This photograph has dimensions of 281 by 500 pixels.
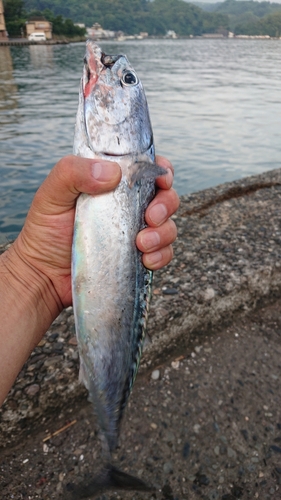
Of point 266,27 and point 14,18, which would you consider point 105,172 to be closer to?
point 14,18

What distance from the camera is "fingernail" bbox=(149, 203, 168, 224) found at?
2.10 meters

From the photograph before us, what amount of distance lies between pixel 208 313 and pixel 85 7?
536ft

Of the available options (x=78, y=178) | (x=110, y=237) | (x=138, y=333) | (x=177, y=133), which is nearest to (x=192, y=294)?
(x=138, y=333)

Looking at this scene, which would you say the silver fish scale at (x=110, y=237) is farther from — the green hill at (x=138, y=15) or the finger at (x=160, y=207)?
the green hill at (x=138, y=15)

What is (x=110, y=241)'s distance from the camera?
1.89 m

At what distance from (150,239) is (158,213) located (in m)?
0.15

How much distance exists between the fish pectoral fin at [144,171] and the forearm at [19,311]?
1.04 meters

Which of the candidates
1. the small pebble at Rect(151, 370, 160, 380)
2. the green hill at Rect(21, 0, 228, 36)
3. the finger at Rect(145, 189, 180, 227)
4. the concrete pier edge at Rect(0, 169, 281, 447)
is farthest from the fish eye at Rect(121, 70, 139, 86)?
the green hill at Rect(21, 0, 228, 36)

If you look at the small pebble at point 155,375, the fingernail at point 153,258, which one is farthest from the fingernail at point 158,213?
the small pebble at point 155,375

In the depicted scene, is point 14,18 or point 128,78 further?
point 14,18

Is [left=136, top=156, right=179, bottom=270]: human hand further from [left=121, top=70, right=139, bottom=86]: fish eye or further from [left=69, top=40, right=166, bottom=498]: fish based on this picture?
[left=121, top=70, right=139, bottom=86]: fish eye

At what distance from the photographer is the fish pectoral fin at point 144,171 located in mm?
1894

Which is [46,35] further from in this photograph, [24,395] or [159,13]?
[24,395]

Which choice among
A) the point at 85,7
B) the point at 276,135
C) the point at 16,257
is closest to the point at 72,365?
the point at 16,257
